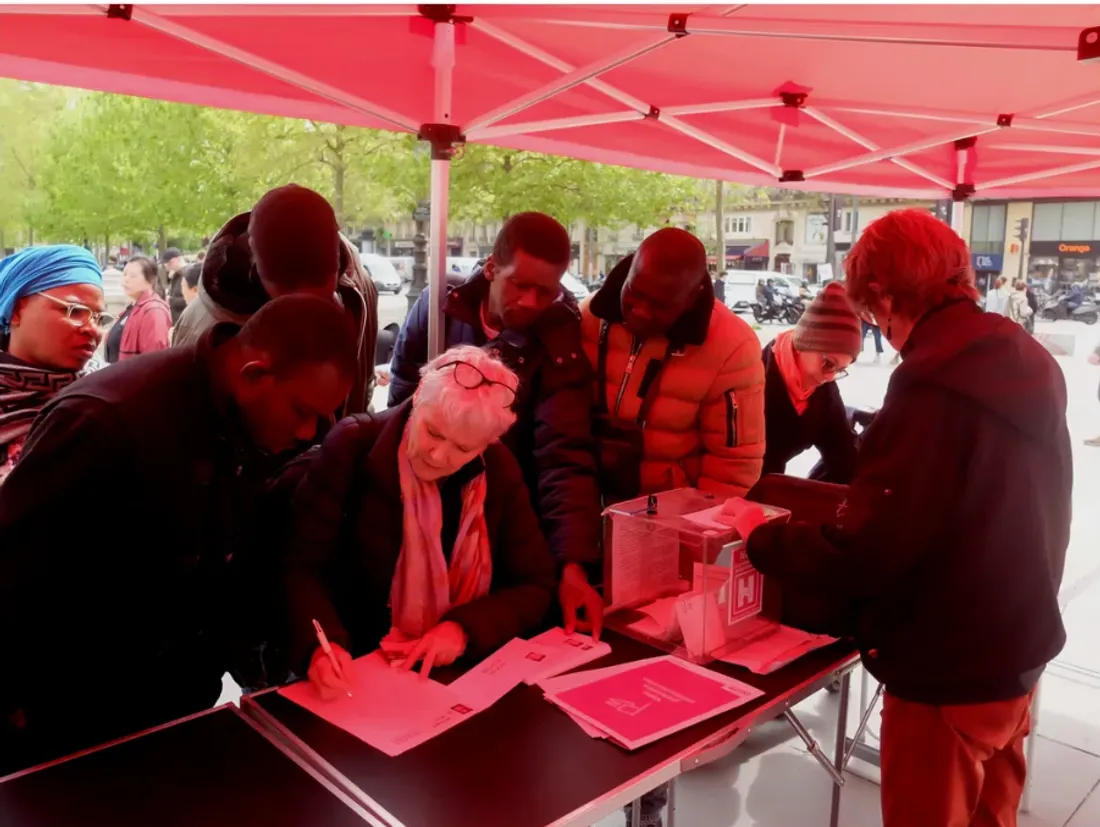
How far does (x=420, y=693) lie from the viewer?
154 centimetres

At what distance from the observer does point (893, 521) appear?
56.6 inches

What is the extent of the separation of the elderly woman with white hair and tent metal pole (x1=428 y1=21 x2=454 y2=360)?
81cm

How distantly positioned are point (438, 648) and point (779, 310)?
10.1 meters

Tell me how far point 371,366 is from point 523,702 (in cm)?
138

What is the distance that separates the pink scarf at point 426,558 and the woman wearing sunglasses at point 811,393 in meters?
1.37

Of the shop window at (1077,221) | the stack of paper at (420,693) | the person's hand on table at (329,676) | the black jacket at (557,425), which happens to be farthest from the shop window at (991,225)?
the person's hand on table at (329,676)

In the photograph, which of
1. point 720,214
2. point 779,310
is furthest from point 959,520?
point 779,310

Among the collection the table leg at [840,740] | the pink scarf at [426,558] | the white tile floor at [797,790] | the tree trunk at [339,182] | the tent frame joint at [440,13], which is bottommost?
the white tile floor at [797,790]

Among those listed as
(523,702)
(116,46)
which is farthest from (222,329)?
(116,46)

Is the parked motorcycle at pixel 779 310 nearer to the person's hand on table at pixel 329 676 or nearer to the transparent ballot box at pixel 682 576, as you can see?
the transparent ballot box at pixel 682 576

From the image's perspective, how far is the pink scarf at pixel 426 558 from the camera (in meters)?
1.75

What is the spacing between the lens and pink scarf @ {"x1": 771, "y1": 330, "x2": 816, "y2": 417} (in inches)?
114

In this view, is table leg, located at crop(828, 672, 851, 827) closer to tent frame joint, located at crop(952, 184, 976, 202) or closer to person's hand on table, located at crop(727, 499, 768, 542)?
person's hand on table, located at crop(727, 499, 768, 542)

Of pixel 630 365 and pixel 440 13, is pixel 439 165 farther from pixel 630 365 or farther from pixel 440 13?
pixel 630 365
